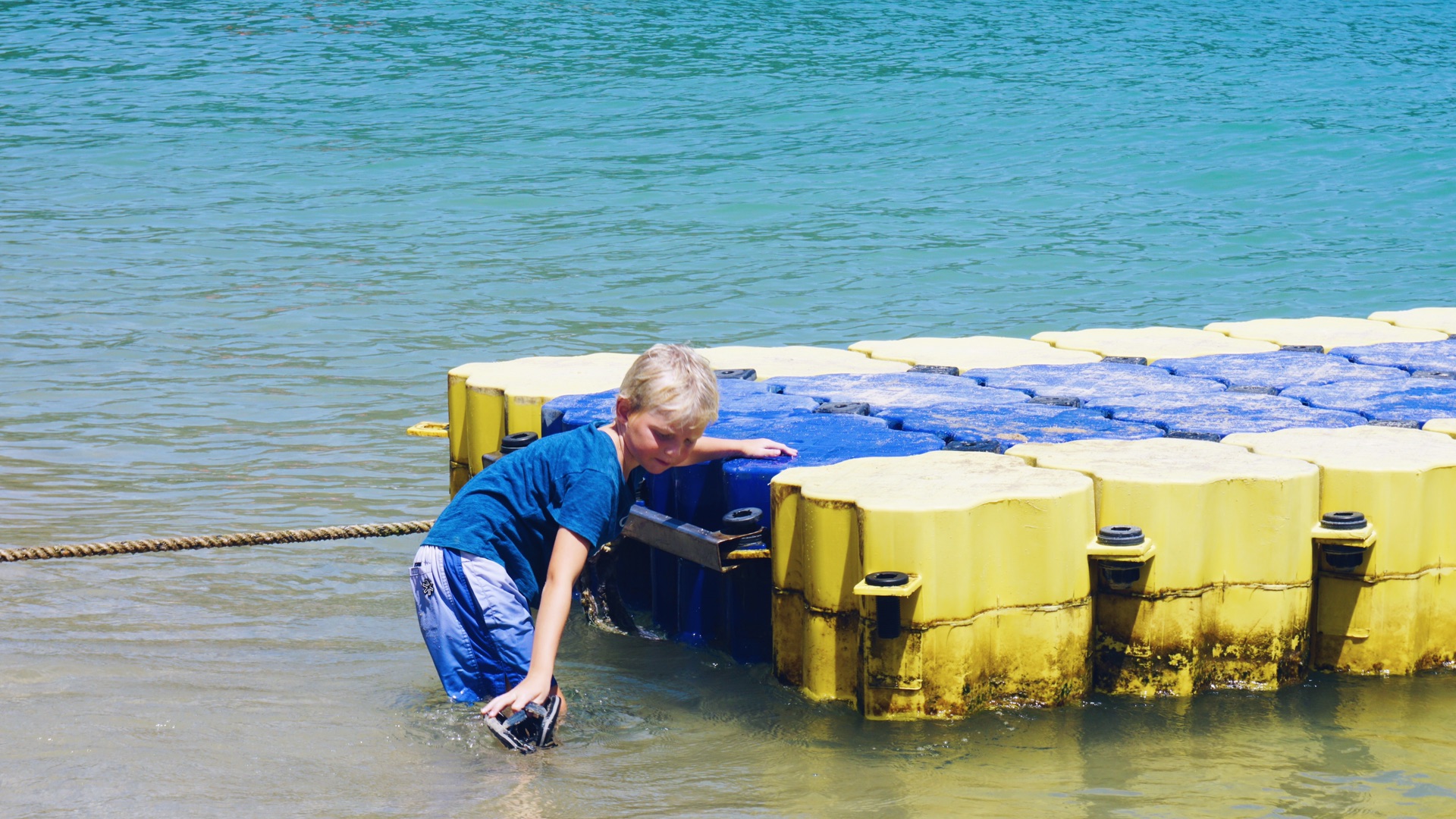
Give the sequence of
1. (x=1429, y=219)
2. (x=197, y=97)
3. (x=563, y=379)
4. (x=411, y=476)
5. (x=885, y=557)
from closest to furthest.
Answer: (x=885, y=557), (x=563, y=379), (x=411, y=476), (x=1429, y=219), (x=197, y=97)

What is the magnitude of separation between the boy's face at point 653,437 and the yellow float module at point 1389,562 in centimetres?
208

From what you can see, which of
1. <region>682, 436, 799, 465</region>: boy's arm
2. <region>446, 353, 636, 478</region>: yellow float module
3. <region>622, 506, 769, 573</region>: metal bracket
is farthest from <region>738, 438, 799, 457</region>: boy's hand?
<region>446, 353, 636, 478</region>: yellow float module

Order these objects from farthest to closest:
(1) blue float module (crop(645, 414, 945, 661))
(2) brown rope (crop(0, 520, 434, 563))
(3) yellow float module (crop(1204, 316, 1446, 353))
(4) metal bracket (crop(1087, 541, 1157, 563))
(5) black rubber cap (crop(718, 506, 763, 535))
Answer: (3) yellow float module (crop(1204, 316, 1446, 353))
(2) brown rope (crop(0, 520, 434, 563))
(1) blue float module (crop(645, 414, 945, 661))
(5) black rubber cap (crop(718, 506, 763, 535))
(4) metal bracket (crop(1087, 541, 1157, 563))

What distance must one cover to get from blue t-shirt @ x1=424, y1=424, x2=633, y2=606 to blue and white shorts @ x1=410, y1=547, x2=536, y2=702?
0.04 metres

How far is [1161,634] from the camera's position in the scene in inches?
178

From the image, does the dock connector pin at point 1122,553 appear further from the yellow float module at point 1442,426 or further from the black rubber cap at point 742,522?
the yellow float module at point 1442,426

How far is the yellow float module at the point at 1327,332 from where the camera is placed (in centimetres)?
725

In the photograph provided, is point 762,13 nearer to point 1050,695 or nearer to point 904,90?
point 904,90

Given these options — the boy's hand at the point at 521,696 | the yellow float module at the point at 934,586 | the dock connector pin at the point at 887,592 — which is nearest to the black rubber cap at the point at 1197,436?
the yellow float module at the point at 934,586

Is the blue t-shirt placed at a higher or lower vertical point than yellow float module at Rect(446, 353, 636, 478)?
higher

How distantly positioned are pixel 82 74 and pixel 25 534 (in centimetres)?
2389

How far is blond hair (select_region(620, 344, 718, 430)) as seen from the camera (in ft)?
12.3

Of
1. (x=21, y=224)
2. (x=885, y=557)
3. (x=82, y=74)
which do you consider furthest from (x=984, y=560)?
(x=82, y=74)

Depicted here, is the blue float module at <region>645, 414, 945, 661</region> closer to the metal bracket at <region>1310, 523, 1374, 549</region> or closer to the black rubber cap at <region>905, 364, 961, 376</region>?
the metal bracket at <region>1310, 523, 1374, 549</region>
